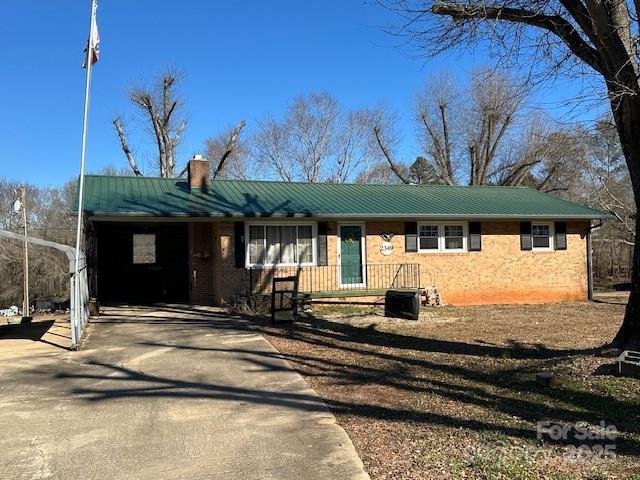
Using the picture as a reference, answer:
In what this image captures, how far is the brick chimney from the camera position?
16.7 meters

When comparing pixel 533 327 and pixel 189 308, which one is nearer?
pixel 533 327

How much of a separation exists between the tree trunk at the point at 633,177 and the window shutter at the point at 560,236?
1164 cm

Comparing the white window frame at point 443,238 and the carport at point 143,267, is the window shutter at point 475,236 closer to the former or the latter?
the white window frame at point 443,238

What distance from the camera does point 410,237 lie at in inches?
662

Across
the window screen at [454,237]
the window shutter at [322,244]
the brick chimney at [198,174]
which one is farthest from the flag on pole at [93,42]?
the window screen at [454,237]

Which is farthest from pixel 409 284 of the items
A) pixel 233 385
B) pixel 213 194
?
pixel 233 385

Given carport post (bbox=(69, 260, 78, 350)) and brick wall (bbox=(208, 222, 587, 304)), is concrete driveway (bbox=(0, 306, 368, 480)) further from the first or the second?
brick wall (bbox=(208, 222, 587, 304))

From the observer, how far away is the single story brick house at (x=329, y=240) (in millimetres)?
15117

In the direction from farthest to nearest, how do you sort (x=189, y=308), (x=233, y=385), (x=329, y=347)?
(x=189, y=308) < (x=329, y=347) < (x=233, y=385)

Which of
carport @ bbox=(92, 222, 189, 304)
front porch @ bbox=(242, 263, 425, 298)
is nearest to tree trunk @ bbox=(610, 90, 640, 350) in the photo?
front porch @ bbox=(242, 263, 425, 298)

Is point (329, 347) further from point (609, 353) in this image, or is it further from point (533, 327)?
point (533, 327)

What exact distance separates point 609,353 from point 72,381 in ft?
22.0

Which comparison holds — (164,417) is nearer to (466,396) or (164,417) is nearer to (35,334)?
(466,396)

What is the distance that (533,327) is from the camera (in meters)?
11.9
